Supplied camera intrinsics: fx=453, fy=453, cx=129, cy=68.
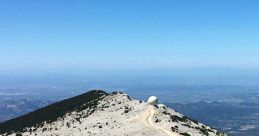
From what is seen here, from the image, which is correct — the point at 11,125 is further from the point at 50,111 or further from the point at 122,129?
the point at 122,129

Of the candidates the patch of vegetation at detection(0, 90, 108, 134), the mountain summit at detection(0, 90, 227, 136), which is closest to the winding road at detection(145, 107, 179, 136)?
the mountain summit at detection(0, 90, 227, 136)

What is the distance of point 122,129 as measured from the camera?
184 ft

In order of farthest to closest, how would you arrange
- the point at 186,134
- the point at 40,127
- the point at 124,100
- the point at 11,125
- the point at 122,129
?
the point at 11,125 < the point at 124,100 < the point at 40,127 < the point at 122,129 < the point at 186,134

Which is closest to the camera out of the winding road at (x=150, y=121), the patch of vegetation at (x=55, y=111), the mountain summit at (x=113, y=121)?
the winding road at (x=150, y=121)

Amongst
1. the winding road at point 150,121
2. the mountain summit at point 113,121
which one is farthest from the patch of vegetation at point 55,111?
the winding road at point 150,121

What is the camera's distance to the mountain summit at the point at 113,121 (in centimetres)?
5478

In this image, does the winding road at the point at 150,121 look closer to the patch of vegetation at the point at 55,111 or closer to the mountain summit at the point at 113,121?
the mountain summit at the point at 113,121

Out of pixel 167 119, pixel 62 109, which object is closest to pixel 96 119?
pixel 167 119

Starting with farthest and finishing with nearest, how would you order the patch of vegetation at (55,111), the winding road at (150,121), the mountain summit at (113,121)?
the patch of vegetation at (55,111) < the mountain summit at (113,121) < the winding road at (150,121)

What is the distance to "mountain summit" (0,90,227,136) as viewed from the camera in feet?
180

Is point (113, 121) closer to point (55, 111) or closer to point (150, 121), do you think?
point (150, 121)

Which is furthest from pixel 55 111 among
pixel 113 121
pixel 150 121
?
pixel 150 121

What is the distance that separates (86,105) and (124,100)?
26.2 ft

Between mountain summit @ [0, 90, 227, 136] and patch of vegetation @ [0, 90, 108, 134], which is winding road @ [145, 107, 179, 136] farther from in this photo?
patch of vegetation @ [0, 90, 108, 134]
